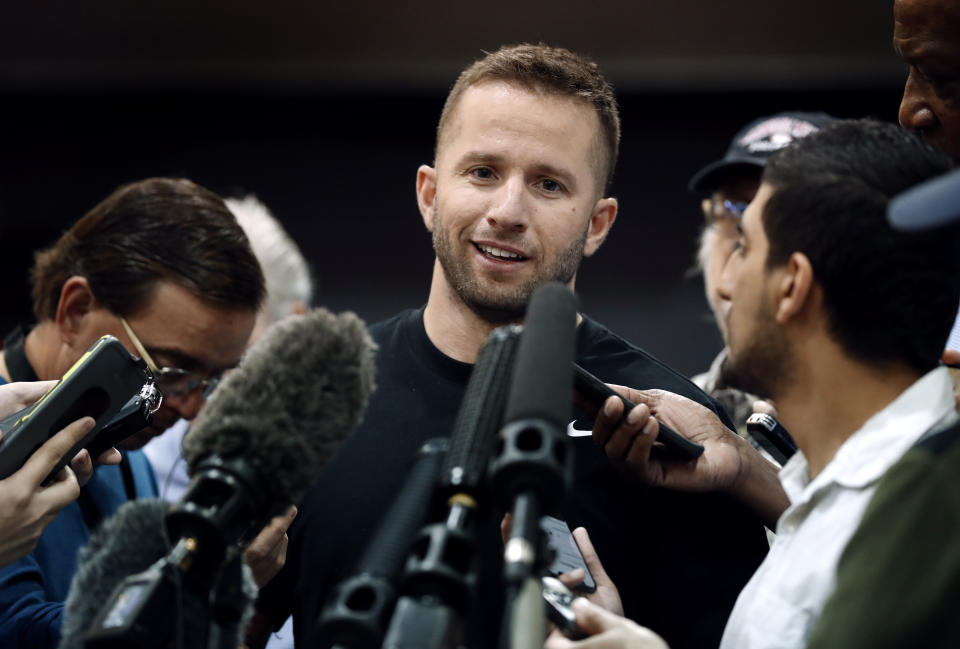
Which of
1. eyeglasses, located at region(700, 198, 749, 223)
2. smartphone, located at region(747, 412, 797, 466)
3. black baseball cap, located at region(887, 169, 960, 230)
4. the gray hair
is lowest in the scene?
the gray hair

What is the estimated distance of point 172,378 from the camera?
2373mm

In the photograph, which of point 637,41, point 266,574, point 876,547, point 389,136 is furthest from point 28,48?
point 876,547

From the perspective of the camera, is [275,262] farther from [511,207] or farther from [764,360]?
[764,360]

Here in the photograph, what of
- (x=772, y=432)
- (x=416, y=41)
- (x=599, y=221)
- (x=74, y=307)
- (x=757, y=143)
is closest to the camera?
(x=772, y=432)

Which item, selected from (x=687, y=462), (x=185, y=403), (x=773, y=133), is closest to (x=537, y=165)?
(x=687, y=462)

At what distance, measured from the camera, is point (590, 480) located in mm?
1868

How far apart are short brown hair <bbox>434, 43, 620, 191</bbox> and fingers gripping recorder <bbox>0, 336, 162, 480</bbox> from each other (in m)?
0.81

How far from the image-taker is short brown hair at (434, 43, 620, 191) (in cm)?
203

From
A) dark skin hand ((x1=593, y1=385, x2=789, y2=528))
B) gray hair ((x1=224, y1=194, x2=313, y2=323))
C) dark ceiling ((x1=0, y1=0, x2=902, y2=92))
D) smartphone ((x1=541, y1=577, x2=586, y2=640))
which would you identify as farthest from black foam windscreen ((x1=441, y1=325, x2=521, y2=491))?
dark ceiling ((x1=0, y1=0, x2=902, y2=92))

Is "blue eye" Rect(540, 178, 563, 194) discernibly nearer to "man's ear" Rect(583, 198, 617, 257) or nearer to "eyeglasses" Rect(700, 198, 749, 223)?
"man's ear" Rect(583, 198, 617, 257)

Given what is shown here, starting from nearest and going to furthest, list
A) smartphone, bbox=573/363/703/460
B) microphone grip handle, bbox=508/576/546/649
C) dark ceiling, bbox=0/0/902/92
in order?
microphone grip handle, bbox=508/576/546/649 → smartphone, bbox=573/363/703/460 → dark ceiling, bbox=0/0/902/92

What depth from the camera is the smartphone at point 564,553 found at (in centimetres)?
146

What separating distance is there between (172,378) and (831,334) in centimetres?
149

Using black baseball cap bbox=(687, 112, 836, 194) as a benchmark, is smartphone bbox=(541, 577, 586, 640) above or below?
below
